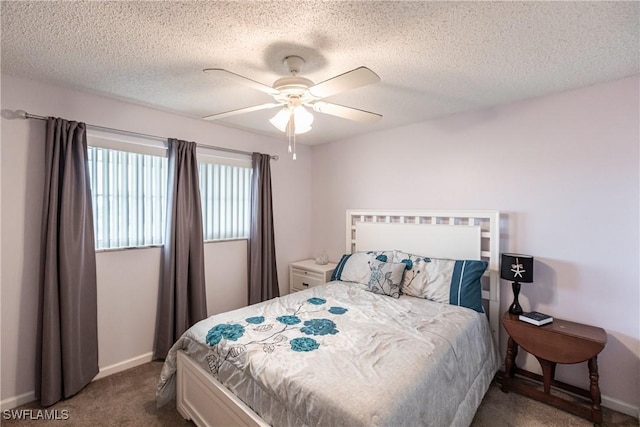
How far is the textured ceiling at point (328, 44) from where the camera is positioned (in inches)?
53.6

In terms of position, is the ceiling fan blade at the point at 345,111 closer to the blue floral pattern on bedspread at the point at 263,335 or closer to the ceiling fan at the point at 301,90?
the ceiling fan at the point at 301,90

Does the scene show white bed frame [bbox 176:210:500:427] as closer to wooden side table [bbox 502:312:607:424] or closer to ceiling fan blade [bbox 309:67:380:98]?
wooden side table [bbox 502:312:607:424]

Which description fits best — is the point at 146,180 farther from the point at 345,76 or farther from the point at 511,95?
the point at 511,95

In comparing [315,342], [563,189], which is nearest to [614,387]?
[563,189]

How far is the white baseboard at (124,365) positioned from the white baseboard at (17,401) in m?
0.37

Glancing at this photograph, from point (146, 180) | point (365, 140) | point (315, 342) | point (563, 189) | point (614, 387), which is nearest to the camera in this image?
point (315, 342)

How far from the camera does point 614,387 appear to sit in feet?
6.80

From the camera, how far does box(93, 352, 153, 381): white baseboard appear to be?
2.43m

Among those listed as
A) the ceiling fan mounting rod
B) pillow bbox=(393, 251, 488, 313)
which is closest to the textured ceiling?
the ceiling fan mounting rod

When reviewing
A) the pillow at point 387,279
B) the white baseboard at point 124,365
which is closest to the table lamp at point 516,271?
the pillow at point 387,279

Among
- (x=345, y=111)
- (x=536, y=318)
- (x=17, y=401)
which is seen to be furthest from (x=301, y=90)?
(x=17, y=401)

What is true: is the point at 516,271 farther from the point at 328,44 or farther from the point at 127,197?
the point at 127,197

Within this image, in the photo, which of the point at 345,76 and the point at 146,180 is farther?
the point at 146,180

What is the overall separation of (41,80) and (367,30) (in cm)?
231
